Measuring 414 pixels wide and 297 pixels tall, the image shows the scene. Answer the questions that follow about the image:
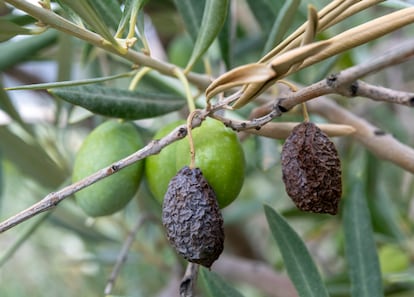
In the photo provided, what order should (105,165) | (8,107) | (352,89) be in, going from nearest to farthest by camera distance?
(352,89) → (105,165) → (8,107)

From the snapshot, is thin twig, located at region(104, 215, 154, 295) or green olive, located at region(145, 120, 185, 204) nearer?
green olive, located at region(145, 120, 185, 204)

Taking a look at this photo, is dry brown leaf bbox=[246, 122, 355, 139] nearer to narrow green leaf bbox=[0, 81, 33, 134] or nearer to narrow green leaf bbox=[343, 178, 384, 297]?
narrow green leaf bbox=[343, 178, 384, 297]

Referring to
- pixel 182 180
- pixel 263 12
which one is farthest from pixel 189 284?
pixel 263 12

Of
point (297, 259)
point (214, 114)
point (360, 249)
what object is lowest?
point (360, 249)

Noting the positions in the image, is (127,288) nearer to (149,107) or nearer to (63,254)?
(63,254)

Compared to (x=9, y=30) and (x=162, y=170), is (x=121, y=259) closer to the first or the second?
(x=162, y=170)

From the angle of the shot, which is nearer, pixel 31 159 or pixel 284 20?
pixel 284 20

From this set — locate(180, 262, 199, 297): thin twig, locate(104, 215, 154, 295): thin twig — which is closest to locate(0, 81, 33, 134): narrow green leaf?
locate(104, 215, 154, 295): thin twig

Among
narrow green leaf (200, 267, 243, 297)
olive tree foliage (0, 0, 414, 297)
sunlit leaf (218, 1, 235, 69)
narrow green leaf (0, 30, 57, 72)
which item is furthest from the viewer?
narrow green leaf (0, 30, 57, 72)
